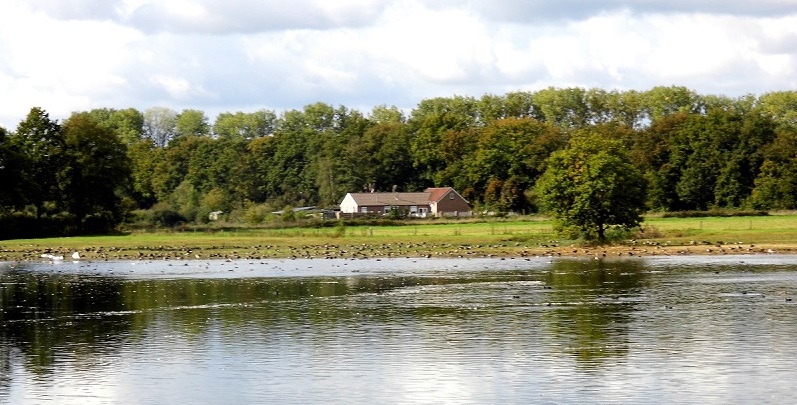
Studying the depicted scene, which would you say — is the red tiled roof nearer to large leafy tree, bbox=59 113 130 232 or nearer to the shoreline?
large leafy tree, bbox=59 113 130 232

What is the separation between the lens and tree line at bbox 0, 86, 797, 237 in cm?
11219

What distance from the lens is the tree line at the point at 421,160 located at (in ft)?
368

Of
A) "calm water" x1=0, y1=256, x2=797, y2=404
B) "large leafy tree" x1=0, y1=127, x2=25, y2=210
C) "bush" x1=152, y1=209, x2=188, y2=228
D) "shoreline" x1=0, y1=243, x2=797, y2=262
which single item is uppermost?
"large leafy tree" x1=0, y1=127, x2=25, y2=210

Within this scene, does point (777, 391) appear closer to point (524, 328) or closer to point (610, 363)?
point (610, 363)

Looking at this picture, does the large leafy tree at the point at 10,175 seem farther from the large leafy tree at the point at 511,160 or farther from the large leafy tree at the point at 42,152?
the large leafy tree at the point at 511,160

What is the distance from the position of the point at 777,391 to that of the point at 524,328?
40.6 feet

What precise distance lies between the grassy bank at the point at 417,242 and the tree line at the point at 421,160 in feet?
14.7

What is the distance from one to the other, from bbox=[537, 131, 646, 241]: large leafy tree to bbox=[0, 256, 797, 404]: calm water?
53.7ft

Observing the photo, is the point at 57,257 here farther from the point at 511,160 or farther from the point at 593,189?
the point at 511,160

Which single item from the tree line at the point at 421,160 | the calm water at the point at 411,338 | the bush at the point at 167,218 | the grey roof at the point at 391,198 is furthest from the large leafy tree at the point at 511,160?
the calm water at the point at 411,338

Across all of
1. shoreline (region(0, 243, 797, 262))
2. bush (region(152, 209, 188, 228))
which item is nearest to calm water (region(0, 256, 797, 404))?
shoreline (region(0, 243, 797, 262))

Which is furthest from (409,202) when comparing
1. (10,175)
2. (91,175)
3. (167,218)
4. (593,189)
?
(593,189)

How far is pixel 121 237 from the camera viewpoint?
105 m

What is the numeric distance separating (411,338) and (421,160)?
417ft
